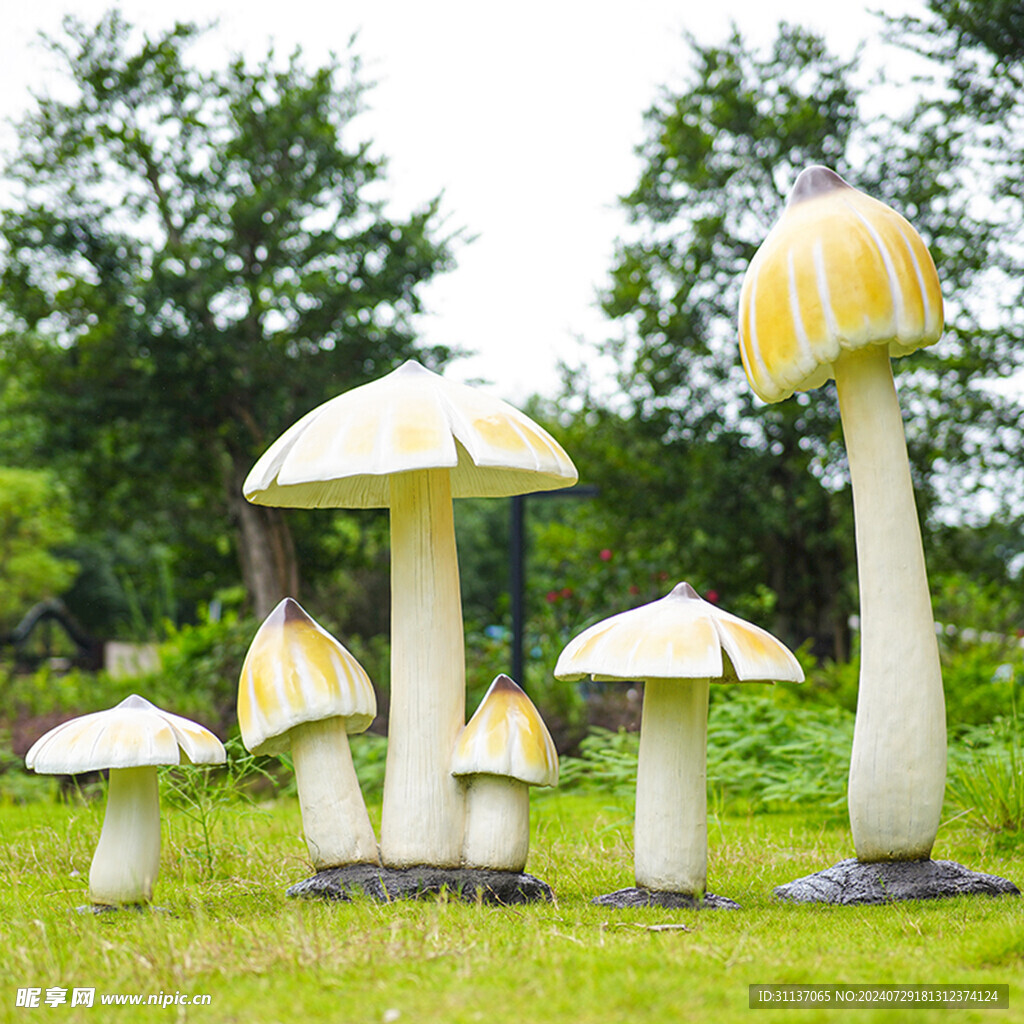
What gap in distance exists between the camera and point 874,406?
3.68 m

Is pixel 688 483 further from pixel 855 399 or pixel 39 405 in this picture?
pixel 855 399

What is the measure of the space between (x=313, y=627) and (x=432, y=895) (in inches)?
40.6

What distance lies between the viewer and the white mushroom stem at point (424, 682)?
3.71m

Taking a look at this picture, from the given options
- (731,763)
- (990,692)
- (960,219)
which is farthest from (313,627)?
(960,219)

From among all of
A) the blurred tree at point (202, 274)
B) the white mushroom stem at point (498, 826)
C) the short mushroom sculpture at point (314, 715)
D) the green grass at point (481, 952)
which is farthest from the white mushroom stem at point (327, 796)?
the blurred tree at point (202, 274)

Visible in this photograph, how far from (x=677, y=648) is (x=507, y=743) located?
0.75 metres

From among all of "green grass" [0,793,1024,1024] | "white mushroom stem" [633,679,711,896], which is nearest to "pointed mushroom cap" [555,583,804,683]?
"white mushroom stem" [633,679,711,896]

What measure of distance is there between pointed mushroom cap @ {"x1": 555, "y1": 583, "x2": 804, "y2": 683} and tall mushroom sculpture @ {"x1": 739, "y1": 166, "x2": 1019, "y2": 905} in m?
0.44

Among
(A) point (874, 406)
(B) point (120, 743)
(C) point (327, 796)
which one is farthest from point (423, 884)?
(A) point (874, 406)

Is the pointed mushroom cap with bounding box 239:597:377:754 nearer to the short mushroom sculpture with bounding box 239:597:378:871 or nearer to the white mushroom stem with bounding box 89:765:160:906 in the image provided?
the short mushroom sculpture with bounding box 239:597:378:871

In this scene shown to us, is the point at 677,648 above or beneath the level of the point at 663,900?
above

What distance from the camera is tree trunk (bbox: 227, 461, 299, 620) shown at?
12305mm

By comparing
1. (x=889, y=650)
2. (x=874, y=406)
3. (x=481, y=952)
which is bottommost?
(x=481, y=952)

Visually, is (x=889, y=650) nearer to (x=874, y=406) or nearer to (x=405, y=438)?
(x=874, y=406)
